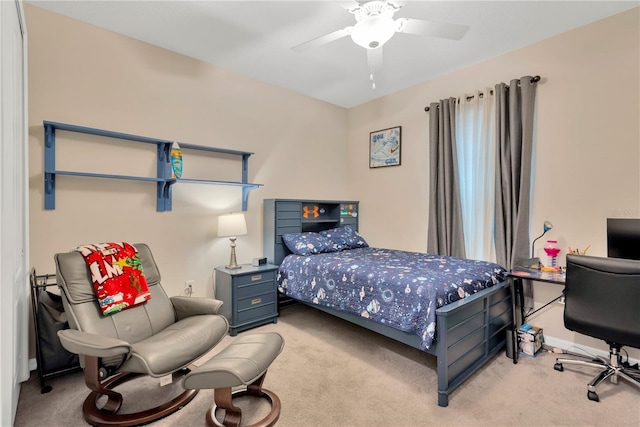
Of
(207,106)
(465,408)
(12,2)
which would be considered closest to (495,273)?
(465,408)

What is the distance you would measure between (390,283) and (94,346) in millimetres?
1853

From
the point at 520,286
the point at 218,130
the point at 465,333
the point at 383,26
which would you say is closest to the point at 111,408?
the point at 465,333

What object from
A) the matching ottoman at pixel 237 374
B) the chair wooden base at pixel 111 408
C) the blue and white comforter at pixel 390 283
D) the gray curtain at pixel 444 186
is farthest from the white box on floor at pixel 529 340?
the chair wooden base at pixel 111 408

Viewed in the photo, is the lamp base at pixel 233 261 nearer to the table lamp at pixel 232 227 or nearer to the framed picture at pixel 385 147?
the table lamp at pixel 232 227

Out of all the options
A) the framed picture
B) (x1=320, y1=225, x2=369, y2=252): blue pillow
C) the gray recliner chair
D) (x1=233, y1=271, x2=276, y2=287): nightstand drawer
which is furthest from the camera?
the framed picture

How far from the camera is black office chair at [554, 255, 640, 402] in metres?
1.90

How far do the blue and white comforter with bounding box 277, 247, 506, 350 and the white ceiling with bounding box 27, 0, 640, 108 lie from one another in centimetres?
207

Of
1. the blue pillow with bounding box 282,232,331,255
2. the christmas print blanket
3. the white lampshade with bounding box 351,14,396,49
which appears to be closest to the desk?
the blue pillow with bounding box 282,232,331,255

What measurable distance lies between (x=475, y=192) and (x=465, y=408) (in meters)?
2.21

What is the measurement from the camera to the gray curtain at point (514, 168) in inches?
114

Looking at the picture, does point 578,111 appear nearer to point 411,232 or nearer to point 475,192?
point 475,192

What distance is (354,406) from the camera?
1.91 m

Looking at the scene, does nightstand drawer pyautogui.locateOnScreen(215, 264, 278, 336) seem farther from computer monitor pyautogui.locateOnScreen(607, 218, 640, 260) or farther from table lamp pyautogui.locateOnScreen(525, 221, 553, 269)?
computer monitor pyautogui.locateOnScreen(607, 218, 640, 260)

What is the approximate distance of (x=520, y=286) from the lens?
2.73m
